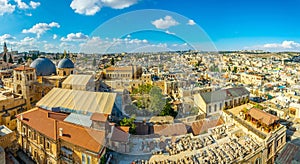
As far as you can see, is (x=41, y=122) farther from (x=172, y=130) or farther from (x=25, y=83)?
(x=25, y=83)

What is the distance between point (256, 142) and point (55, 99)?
6.66m

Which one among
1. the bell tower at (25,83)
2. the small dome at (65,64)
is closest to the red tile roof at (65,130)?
the bell tower at (25,83)

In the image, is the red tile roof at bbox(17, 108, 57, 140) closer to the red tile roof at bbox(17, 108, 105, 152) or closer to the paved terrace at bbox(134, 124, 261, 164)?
the red tile roof at bbox(17, 108, 105, 152)

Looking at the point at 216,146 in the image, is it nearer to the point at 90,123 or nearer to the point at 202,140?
the point at 202,140

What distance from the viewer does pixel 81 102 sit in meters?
5.21

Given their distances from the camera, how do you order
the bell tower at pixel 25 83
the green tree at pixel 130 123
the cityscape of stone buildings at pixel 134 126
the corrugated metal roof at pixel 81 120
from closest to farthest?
1. the cityscape of stone buildings at pixel 134 126
2. the corrugated metal roof at pixel 81 120
3. the green tree at pixel 130 123
4. the bell tower at pixel 25 83

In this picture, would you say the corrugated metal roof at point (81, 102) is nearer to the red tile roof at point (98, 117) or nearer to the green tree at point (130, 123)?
the red tile roof at point (98, 117)

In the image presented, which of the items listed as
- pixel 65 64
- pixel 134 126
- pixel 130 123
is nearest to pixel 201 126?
pixel 134 126

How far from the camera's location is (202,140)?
5738mm

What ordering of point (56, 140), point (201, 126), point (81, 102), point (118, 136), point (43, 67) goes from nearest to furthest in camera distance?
point (118, 136) → point (56, 140) → point (81, 102) → point (201, 126) → point (43, 67)

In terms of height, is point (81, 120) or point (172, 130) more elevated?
point (81, 120)

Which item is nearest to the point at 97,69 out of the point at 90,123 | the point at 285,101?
the point at 90,123

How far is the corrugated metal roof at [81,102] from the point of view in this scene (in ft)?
16.8

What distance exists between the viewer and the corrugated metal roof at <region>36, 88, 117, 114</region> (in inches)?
202
